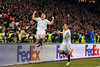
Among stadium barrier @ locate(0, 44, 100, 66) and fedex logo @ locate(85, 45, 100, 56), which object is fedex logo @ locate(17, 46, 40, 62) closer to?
stadium barrier @ locate(0, 44, 100, 66)

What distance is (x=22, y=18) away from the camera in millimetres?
18828

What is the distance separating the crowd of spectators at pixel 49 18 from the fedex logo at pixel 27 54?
1.63 m

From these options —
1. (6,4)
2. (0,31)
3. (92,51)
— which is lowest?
(92,51)

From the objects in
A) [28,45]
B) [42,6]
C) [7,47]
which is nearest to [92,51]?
[28,45]

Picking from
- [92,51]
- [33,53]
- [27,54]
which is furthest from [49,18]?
[27,54]

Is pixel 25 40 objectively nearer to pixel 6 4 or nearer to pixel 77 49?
pixel 77 49

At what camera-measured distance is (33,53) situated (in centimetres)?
1141

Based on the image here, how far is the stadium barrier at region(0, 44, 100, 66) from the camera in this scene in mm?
10055

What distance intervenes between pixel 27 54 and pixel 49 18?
12.4m

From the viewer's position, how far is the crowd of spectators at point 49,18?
45.9 feet

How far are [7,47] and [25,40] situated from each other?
306cm

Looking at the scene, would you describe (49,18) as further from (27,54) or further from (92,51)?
(27,54)

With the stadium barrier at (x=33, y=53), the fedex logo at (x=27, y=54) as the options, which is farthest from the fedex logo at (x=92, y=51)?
the fedex logo at (x=27, y=54)

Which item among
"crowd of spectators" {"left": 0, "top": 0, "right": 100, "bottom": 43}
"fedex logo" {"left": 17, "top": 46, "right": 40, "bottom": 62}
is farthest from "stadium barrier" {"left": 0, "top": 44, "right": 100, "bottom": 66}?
"crowd of spectators" {"left": 0, "top": 0, "right": 100, "bottom": 43}
